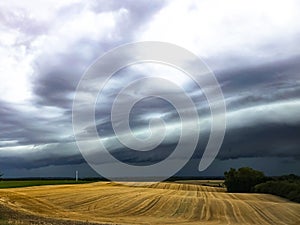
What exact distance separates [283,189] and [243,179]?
22.9 metres

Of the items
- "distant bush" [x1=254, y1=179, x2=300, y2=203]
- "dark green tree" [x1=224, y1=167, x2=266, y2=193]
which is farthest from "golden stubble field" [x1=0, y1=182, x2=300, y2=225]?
"dark green tree" [x1=224, y1=167, x2=266, y2=193]

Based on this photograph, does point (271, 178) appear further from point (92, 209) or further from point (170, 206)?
point (92, 209)

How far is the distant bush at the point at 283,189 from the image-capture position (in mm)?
90812

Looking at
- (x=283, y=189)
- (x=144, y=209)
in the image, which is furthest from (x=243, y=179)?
(x=144, y=209)

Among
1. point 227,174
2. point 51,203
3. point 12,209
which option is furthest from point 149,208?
point 227,174

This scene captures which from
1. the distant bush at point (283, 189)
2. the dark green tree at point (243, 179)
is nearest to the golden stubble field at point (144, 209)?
the distant bush at point (283, 189)

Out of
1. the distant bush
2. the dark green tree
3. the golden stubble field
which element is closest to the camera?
the golden stubble field

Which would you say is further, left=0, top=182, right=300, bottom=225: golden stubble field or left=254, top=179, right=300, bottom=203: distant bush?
left=254, top=179, right=300, bottom=203: distant bush

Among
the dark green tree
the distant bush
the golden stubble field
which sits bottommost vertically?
the golden stubble field

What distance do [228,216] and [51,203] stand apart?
2320 centimetres

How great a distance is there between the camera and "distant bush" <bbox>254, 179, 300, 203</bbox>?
298ft

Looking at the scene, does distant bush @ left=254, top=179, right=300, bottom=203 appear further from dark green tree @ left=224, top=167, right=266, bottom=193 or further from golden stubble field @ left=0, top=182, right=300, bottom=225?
golden stubble field @ left=0, top=182, right=300, bottom=225

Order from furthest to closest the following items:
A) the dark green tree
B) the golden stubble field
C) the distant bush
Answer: the dark green tree, the distant bush, the golden stubble field

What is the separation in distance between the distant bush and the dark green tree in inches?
315
